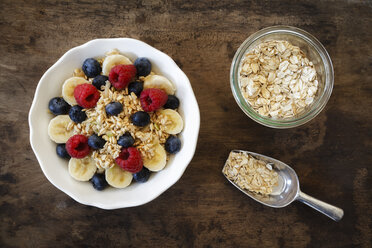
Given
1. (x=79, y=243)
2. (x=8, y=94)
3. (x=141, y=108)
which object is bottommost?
(x=79, y=243)

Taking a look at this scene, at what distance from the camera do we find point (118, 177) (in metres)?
1.03

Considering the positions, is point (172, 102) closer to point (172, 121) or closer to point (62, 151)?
point (172, 121)

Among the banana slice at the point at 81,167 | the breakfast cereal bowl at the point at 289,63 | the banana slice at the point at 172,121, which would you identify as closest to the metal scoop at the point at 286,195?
the breakfast cereal bowl at the point at 289,63

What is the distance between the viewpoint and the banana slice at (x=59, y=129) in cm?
102

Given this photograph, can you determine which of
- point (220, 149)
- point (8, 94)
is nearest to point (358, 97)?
point (220, 149)

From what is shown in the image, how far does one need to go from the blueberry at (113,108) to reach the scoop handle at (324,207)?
0.72 metres

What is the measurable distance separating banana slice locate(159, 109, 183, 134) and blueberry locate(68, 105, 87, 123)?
25cm

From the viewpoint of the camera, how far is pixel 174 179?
1011 millimetres

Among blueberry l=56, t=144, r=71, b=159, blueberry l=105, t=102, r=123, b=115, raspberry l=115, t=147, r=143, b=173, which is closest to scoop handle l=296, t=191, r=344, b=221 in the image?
raspberry l=115, t=147, r=143, b=173

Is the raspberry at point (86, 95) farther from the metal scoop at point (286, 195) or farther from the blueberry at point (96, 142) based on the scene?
the metal scoop at point (286, 195)

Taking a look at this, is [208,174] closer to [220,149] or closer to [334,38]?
[220,149]

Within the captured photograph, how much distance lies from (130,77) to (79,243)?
27.2 inches

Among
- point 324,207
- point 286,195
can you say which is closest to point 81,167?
point 286,195

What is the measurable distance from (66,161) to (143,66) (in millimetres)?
418
